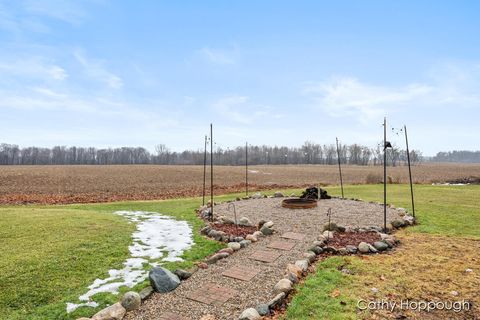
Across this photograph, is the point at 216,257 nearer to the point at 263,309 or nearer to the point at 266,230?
the point at 263,309

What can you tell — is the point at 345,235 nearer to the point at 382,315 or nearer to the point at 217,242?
the point at 217,242

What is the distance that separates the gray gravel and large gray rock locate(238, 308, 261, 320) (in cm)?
18

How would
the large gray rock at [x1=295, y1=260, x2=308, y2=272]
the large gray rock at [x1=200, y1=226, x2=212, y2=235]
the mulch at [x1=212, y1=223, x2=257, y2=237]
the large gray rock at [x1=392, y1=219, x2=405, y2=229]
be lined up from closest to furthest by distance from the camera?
1. the large gray rock at [x1=295, y1=260, x2=308, y2=272]
2. the mulch at [x1=212, y1=223, x2=257, y2=237]
3. the large gray rock at [x1=200, y1=226, x2=212, y2=235]
4. the large gray rock at [x1=392, y1=219, x2=405, y2=229]

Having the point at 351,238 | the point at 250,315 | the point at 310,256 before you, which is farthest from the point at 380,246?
the point at 250,315

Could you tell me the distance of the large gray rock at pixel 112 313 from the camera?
4371 millimetres

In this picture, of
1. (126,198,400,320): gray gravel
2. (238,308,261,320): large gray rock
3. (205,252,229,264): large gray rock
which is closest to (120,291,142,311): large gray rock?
(126,198,400,320): gray gravel

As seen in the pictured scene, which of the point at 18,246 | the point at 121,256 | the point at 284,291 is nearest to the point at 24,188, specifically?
the point at 18,246

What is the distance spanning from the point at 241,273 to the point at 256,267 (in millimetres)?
456

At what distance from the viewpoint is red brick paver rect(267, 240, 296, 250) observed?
769 centimetres

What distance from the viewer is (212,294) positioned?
5.13 m

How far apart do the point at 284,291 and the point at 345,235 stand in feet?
15.0

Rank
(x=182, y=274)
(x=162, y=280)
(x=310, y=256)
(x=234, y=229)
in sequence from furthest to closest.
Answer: (x=234, y=229), (x=310, y=256), (x=182, y=274), (x=162, y=280)

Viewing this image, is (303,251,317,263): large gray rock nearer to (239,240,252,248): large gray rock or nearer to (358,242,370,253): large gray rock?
(358,242,370,253): large gray rock

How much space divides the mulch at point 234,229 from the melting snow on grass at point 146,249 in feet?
3.34
